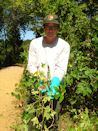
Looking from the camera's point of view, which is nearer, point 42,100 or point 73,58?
point 42,100

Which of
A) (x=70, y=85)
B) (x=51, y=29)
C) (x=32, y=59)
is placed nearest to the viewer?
(x=51, y=29)

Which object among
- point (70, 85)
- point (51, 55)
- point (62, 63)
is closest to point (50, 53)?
point (51, 55)

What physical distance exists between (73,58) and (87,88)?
1492 mm

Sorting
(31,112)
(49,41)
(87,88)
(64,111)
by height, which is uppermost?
(49,41)

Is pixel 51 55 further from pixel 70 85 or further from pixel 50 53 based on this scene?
pixel 70 85

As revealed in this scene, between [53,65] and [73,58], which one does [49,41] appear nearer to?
[53,65]

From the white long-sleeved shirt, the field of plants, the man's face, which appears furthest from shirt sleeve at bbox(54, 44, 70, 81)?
the man's face

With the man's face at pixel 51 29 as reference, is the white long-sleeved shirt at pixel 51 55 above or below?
below

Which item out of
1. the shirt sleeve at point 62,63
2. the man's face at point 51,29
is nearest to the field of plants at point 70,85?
the shirt sleeve at point 62,63

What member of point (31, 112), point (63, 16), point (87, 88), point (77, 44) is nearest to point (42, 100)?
point (31, 112)

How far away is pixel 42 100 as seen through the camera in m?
3.84

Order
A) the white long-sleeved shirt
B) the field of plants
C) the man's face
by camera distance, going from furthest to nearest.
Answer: the white long-sleeved shirt, the man's face, the field of plants

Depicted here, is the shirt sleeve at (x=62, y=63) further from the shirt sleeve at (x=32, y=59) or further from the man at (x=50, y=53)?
the shirt sleeve at (x=32, y=59)

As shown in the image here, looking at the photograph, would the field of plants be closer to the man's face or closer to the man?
the man
